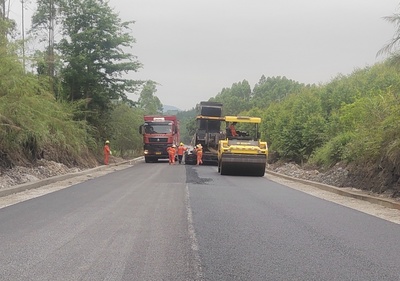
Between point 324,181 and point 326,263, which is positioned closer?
point 326,263

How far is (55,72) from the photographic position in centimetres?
3262

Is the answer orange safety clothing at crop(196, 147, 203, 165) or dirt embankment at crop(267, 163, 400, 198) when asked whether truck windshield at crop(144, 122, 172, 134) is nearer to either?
orange safety clothing at crop(196, 147, 203, 165)

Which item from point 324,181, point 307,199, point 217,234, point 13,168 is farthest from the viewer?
point 324,181

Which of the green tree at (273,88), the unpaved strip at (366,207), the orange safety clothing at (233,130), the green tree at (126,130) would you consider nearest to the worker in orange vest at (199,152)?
the orange safety clothing at (233,130)

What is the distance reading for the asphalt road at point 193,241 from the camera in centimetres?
573

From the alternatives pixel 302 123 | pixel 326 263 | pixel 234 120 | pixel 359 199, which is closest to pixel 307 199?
pixel 359 199

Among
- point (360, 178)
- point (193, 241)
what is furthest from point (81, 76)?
point (193, 241)

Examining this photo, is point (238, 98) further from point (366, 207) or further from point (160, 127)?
point (366, 207)

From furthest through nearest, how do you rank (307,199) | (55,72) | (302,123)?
(55,72) → (302,123) → (307,199)

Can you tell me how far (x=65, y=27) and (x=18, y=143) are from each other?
16.1 meters

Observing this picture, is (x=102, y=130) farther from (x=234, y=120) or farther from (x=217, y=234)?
(x=217, y=234)

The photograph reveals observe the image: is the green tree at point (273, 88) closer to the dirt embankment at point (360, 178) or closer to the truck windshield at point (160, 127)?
the truck windshield at point (160, 127)

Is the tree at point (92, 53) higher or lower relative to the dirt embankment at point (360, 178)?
higher

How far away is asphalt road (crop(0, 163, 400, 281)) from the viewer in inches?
226
